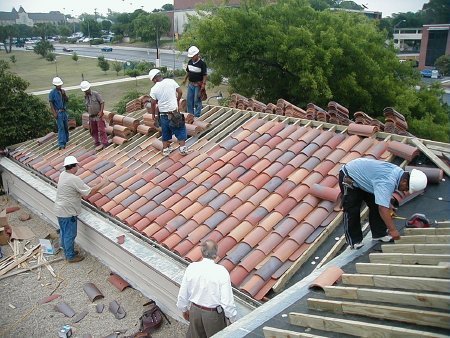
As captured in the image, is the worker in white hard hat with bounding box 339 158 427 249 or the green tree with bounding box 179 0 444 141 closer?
the worker in white hard hat with bounding box 339 158 427 249

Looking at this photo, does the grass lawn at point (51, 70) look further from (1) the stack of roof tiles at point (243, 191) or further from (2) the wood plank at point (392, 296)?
(2) the wood plank at point (392, 296)

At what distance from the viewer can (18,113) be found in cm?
1356

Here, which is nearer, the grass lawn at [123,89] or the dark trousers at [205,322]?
the dark trousers at [205,322]

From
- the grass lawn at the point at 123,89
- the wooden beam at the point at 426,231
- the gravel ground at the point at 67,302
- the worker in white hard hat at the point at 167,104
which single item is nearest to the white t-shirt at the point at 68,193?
the gravel ground at the point at 67,302

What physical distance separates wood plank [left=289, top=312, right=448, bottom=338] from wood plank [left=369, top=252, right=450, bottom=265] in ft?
3.94

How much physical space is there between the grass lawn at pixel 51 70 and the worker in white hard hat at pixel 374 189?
39306 millimetres

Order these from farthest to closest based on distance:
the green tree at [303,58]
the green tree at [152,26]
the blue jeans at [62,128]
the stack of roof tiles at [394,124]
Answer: the green tree at [152,26] < the green tree at [303,58] < the blue jeans at [62,128] < the stack of roof tiles at [394,124]

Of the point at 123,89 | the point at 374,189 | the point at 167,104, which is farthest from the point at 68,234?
the point at 123,89

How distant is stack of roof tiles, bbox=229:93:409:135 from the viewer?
26.2ft

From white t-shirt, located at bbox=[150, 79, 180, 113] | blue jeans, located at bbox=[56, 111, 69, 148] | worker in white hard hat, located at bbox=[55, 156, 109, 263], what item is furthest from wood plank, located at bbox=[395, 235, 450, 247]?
blue jeans, located at bbox=[56, 111, 69, 148]

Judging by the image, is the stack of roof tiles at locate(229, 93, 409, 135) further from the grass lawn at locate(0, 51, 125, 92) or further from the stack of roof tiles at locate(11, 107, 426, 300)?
the grass lawn at locate(0, 51, 125, 92)

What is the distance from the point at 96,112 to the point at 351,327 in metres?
8.48

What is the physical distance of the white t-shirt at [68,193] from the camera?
25.5 ft

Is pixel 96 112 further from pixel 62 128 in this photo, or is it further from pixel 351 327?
pixel 351 327
